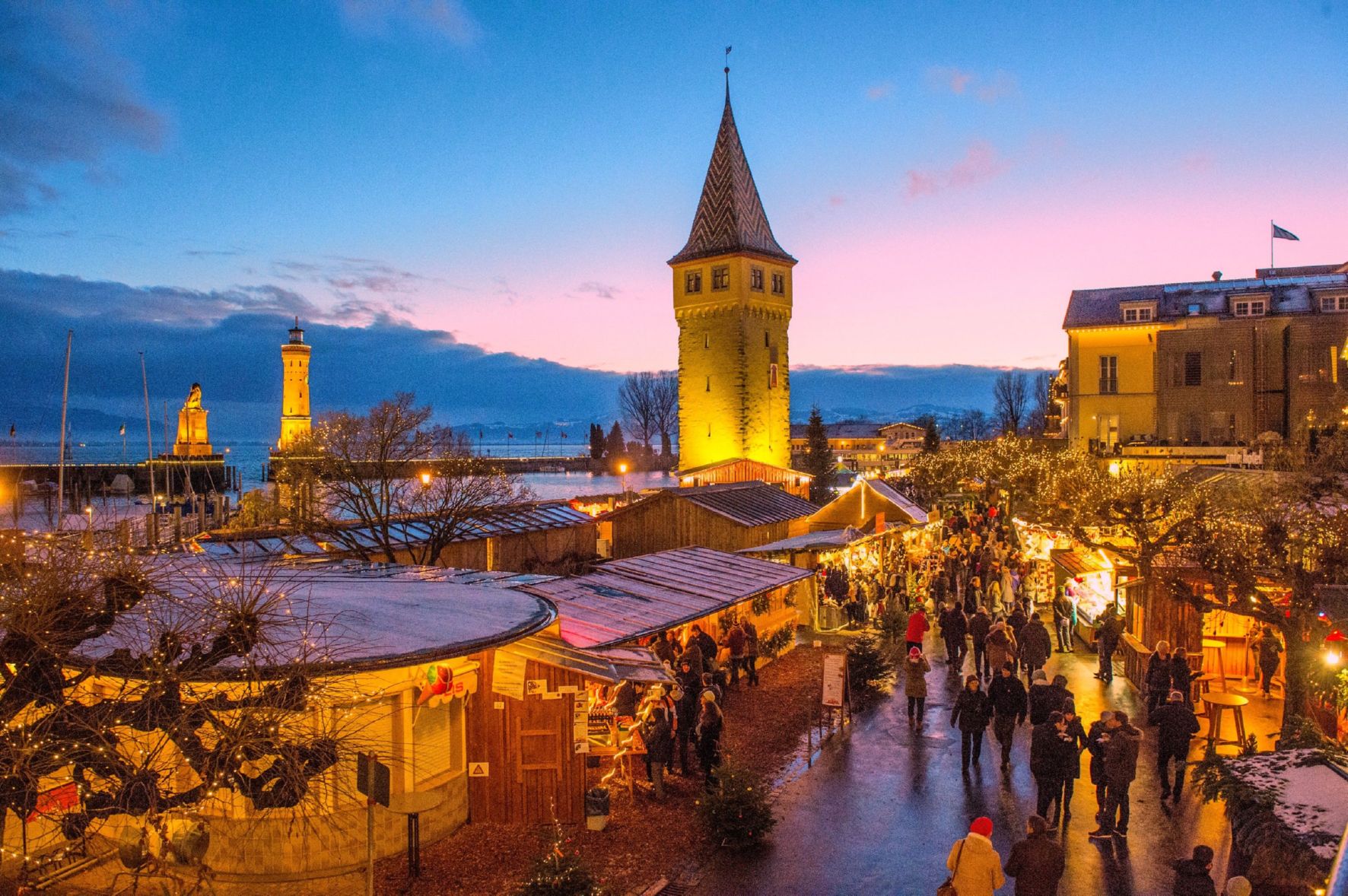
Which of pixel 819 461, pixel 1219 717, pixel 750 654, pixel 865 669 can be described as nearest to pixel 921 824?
pixel 1219 717

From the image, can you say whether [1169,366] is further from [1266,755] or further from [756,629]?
[1266,755]

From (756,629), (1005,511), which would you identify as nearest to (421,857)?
(756,629)

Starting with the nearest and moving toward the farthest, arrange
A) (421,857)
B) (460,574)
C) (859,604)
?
(421,857), (460,574), (859,604)

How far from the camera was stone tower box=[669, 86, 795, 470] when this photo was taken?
2303 inches

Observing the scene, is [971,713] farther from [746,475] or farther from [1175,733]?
[746,475]

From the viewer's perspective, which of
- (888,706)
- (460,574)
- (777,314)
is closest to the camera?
(460,574)

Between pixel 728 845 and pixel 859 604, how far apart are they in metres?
14.5

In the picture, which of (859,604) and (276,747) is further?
(859,604)

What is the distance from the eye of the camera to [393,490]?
30969 mm

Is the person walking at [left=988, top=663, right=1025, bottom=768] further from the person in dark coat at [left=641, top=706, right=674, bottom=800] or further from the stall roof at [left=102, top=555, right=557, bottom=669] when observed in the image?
the stall roof at [left=102, top=555, right=557, bottom=669]

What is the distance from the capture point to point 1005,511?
5325 centimetres

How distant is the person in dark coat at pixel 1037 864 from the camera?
8070mm

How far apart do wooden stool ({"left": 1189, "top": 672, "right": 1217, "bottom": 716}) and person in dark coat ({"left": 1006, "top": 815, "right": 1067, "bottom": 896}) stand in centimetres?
785

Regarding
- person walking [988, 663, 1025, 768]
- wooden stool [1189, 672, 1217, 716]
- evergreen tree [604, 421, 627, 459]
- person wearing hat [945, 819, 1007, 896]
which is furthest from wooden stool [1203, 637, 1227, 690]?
evergreen tree [604, 421, 627, 459]
